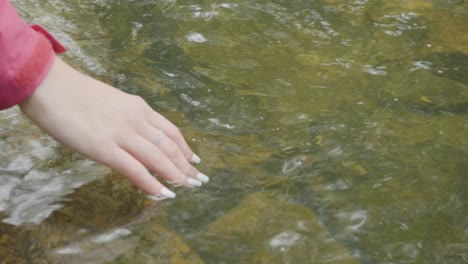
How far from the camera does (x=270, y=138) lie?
243 centimetres

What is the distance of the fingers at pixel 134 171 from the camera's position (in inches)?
71.8

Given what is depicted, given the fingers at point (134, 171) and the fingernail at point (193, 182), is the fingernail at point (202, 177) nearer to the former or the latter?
the fingernail at point (193, 182)

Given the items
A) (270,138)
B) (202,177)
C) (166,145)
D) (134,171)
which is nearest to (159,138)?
(166,145)

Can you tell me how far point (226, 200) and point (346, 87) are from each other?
3.07 feet

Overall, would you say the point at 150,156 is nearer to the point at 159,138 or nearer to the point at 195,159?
the point at 159,138

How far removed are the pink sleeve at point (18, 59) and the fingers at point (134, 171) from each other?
1.00 ft

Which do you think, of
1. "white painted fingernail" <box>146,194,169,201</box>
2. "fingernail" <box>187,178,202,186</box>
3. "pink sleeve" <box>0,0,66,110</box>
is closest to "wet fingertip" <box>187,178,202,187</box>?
"fingernail" <box>187,178,202,186</box>

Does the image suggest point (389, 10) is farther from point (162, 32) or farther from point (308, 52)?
point (162, 32)

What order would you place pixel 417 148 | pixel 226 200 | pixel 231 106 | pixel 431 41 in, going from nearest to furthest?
pixel 226 200 → pixel 417 148 → pixel 231 106 → pixel 431 41

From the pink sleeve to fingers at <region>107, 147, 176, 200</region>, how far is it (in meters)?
0.31

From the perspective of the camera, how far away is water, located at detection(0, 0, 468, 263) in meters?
1.92

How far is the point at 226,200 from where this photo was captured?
2.10 meters

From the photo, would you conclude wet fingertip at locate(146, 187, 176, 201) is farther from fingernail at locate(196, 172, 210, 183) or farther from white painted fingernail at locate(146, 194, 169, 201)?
fingernail at locate(196, 172, 210, 183)

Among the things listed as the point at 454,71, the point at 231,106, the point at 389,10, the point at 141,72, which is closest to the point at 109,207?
the point at 231,106
